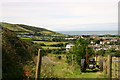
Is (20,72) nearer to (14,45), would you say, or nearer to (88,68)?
(14,45)

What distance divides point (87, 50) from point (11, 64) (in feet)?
26.8

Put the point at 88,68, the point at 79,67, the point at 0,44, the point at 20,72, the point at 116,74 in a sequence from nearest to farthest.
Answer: the point at 20,72, the point at 0,44, the point at 116,74, the point at 79,67, the point at 88,68

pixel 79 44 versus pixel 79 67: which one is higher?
pixel 79 44

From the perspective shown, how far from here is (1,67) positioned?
6.41 m

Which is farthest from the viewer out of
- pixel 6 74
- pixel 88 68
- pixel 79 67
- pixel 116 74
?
pixel 88 68

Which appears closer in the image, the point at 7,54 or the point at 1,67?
the point at 1,67

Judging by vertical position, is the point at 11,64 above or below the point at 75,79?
above

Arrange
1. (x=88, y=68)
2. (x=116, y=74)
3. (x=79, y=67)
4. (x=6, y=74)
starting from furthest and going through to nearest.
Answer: (x=88, y=68), (x=79, y=67), (x=116, y=74), (x=6, y=74)

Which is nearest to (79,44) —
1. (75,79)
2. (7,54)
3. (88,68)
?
(88,68)

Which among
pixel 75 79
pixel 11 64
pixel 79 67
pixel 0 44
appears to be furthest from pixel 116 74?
pixel 0 44

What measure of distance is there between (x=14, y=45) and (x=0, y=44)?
1610 mm

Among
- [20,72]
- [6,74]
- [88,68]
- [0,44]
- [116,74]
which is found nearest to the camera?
[6,74]

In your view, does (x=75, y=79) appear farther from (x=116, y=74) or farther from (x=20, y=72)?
(x=20, y=72)

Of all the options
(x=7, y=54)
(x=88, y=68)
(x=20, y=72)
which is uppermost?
(x=7, y=54)
